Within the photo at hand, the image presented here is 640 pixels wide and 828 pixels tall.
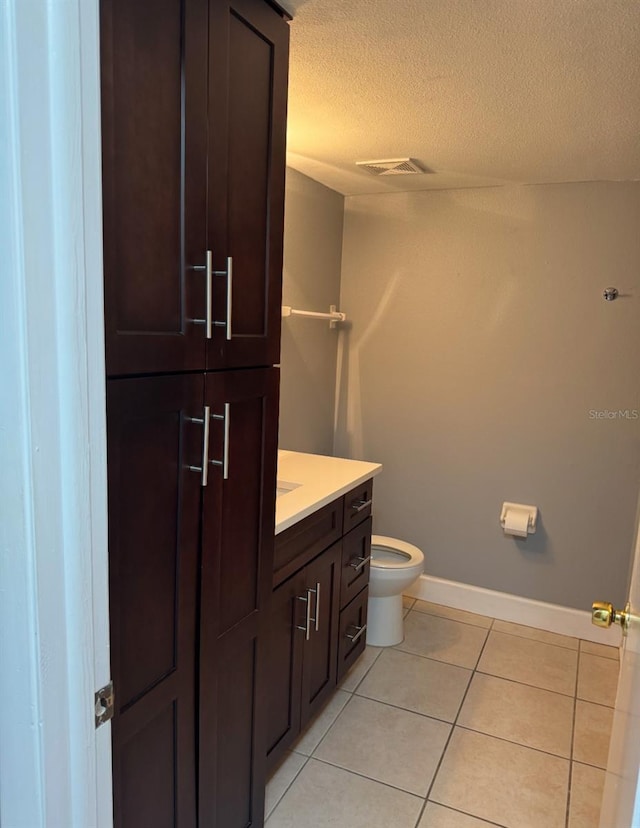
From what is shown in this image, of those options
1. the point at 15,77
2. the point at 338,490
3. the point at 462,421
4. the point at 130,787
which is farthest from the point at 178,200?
the point at 462,421

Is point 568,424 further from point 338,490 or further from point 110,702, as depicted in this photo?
point 110,702

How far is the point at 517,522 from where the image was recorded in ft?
10.1

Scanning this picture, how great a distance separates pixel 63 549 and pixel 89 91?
577mm

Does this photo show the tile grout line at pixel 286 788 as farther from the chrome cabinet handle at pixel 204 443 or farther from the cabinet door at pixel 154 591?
the chrome cabinet handle at pixel 204 443

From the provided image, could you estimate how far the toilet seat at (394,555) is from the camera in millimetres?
2824

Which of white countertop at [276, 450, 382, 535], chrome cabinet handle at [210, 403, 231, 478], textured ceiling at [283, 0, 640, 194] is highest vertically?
textured ceiling at [283, 0, 640, 194]

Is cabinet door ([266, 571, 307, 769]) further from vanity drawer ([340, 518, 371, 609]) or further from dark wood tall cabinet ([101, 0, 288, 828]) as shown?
vanity drawer ([340, 518, 371, 609])

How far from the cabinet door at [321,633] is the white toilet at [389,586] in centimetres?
47

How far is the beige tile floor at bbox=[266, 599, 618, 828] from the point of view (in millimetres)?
1943

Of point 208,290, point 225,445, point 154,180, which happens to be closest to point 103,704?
point 225,445

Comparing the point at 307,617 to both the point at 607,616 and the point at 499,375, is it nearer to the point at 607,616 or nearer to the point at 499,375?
the point at 607,616

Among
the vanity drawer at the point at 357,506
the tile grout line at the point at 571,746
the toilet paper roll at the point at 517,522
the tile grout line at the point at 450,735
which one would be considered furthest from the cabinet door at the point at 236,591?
the toilet paper roll at the point at 517,522

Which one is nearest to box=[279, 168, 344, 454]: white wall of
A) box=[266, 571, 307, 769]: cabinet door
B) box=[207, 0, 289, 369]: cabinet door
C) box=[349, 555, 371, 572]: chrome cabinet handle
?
box=[349, 555, 371, 572]: chrome cabinet handle

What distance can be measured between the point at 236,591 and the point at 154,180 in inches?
38.1
